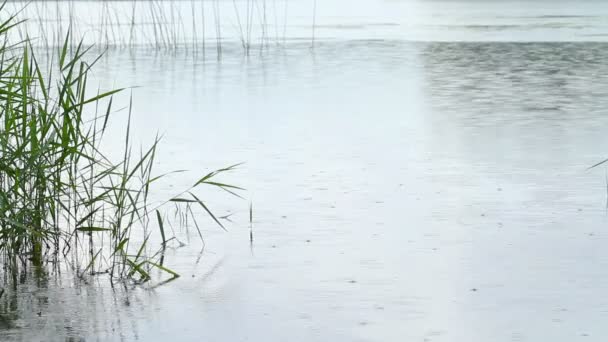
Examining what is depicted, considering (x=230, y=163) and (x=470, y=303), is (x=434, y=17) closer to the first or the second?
(x=230, y=163)

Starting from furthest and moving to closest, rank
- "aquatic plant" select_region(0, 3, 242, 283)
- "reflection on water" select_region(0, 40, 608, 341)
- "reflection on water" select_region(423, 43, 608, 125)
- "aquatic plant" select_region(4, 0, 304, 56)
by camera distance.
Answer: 1. "aquatic plant" select_region(4, 0, 304, 56)
2. "reflection on water" select_region(423, 43, 608, 125)
3. "aquatic plant" select_region(0, 3, 242, 283)
4. "reflection on water" select_region(0, 40, 608, 341)

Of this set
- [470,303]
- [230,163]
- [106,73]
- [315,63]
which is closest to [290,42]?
[315,63]

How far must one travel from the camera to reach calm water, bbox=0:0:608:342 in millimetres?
3738

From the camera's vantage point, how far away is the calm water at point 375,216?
374cm

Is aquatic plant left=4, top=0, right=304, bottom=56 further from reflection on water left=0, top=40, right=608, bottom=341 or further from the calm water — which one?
reflection on water left=0, top=40, right=608, bottom=341

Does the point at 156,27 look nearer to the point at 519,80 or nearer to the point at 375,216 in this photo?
the point at 519,80

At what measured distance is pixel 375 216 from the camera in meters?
5.37

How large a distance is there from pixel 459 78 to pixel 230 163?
6.11 meters

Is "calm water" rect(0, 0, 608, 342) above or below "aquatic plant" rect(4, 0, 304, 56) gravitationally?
above

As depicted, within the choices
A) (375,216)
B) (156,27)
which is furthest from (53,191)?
(156,27)

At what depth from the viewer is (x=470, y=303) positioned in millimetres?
3904

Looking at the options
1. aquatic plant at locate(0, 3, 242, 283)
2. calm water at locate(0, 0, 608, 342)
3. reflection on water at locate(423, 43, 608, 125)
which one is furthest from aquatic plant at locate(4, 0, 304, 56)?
aquatic plant at locate(0, 3, 242, 283)

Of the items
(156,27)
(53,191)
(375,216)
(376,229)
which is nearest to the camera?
(53,191)

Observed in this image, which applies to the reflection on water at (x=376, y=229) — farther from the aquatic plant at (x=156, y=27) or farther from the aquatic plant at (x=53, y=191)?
the aquatic plant at (x=156, y=27)
